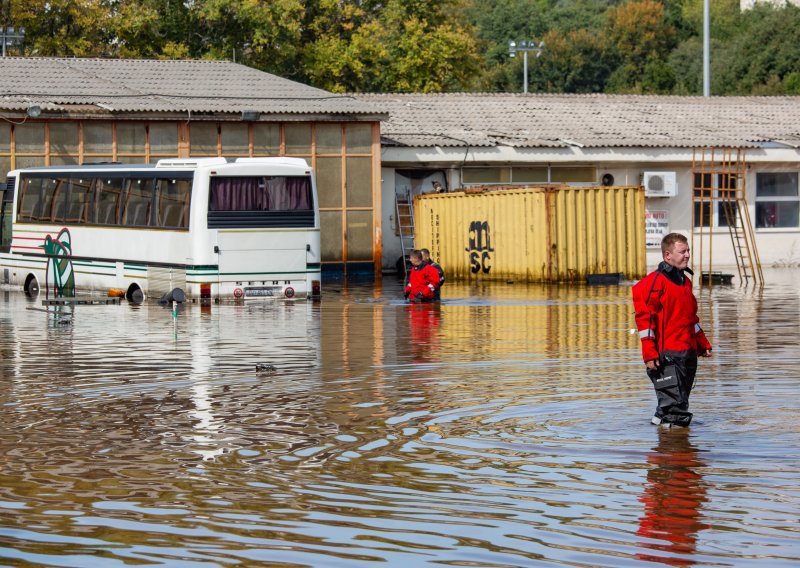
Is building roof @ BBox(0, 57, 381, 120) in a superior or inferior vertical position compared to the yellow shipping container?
superior

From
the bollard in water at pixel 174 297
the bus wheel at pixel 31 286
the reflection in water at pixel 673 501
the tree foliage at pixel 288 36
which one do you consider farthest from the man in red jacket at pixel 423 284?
the tree foliage at pixel 288 36

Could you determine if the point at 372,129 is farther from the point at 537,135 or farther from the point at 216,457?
the point at 216,457

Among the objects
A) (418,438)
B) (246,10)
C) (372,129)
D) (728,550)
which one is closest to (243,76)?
(372,129)

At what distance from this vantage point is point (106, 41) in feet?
191

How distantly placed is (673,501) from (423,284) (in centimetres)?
1972

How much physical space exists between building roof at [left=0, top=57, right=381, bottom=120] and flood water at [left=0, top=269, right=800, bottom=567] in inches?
801

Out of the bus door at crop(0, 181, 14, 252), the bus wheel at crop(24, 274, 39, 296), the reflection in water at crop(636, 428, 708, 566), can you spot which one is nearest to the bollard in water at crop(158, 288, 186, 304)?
the bus wheel at crop(24, 274, 39, 296)

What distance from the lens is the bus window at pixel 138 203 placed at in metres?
30.5

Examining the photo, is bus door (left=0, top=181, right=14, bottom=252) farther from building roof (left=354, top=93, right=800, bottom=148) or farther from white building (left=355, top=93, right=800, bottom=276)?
building roof (left=354, top=93, right=800, bottom=148)

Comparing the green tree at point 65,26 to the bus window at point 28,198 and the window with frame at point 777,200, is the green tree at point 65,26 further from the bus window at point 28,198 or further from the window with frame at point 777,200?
the window with frame at point 777,200

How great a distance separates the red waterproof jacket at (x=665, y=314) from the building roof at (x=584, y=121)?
3242cm

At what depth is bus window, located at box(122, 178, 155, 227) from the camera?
3047 centimetres

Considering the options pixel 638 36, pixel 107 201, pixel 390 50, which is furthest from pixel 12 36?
pixel 638 36

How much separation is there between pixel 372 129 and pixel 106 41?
19.5 m
